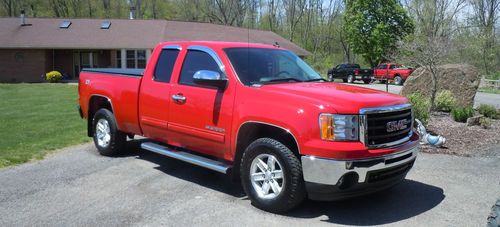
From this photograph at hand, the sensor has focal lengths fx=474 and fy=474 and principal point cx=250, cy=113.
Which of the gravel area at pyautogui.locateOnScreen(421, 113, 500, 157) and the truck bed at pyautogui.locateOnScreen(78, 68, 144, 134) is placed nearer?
the truck bed at pyautogui.locateOnScreen(78, 68, 144, 134)

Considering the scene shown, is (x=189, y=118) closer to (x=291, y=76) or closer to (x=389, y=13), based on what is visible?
(x=291, y=76)

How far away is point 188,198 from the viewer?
5.90 meters

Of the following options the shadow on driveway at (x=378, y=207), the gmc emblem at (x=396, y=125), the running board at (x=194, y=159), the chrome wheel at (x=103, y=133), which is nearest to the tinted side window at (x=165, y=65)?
the running board at (x=194, y=159)

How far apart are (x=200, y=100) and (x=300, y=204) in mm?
1810

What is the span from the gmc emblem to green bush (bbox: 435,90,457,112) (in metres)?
8.75

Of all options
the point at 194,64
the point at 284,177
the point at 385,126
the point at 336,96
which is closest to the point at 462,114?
the point at 385,126

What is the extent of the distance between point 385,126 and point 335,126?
67 centimetres

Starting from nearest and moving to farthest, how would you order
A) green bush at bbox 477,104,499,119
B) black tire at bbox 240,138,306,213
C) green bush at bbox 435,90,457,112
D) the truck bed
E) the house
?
1. black tire at bbox 240,138,306,213
2. the truck bed
3. green bush at bbox 477,104,499,119
4. green bush at bbox 435,90,457,112
5. the house

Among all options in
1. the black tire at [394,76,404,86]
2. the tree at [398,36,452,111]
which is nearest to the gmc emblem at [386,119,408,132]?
the tree at [398,36,452,111]

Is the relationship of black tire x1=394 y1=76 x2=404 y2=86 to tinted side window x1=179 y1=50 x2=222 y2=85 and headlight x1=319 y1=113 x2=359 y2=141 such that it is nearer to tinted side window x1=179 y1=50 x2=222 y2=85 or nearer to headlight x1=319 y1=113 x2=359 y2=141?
tinted side window x1=179 y1=50 x2=222 y2=85

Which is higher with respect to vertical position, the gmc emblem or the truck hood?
the truck hood

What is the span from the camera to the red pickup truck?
486 cm

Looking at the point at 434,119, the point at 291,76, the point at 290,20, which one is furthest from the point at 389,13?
the point at 291,76

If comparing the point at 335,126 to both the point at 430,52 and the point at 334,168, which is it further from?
the point at 430,52
